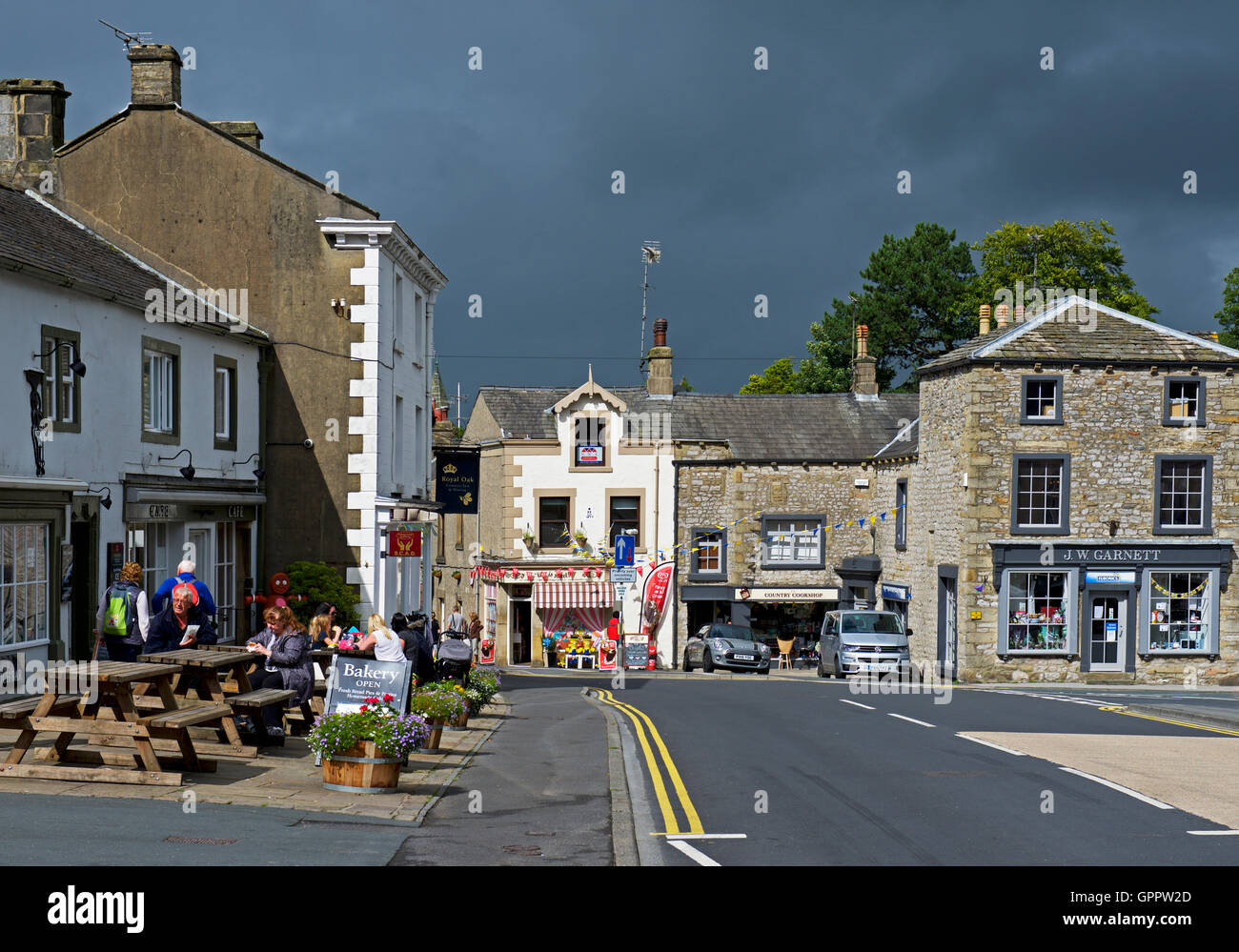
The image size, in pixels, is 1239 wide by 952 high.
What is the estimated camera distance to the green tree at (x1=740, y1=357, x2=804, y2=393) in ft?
236

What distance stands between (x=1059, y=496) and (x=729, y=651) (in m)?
10.6

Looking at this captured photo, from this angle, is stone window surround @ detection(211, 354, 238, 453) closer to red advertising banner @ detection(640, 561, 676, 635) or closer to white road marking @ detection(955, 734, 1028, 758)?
white road marking @ detection(955, 734, 1028, 758)

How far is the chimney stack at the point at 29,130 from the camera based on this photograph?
24.8m

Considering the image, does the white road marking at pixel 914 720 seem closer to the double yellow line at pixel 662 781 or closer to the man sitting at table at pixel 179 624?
the double yellow line at pixel 662 781

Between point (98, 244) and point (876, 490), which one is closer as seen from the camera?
point (98, 244)

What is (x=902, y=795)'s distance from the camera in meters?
13.4

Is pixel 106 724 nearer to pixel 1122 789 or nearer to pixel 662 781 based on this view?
pixel 662 781

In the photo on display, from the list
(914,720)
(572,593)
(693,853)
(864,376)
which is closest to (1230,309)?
(864,376)

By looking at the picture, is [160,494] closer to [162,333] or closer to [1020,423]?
[162,333]

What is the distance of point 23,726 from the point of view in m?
11.6

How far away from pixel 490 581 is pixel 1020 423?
19.9 m

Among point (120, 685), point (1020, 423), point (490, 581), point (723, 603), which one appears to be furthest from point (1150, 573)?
point (120, 685)

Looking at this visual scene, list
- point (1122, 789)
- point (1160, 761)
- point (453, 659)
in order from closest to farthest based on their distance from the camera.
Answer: point (1122, 789), point (1160, 761), point (453, 659)

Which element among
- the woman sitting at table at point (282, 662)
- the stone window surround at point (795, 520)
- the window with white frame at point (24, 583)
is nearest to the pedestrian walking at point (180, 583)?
the woman sitting at table at point (282, 662)
